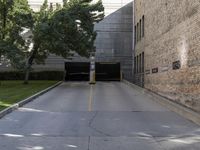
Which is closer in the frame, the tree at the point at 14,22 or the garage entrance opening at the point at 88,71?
the tree at the point at 14,22

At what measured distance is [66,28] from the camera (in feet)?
115

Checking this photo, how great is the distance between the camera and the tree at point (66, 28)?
34.0 meters

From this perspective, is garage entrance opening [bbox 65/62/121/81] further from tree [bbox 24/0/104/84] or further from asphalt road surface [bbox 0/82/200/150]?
asphalt road surface [bbox 0/82/200/150]

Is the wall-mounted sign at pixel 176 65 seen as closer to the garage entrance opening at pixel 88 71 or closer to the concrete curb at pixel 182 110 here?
the concrete curb at pixel 182 110

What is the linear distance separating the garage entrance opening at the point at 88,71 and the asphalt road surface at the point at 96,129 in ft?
96.9

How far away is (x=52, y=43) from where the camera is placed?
3412cm

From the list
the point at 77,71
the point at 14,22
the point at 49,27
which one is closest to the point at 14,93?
the point at 49,27

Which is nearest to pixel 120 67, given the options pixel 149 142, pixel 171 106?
pixel 171 106

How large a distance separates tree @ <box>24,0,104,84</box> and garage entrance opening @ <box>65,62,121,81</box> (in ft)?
40.0

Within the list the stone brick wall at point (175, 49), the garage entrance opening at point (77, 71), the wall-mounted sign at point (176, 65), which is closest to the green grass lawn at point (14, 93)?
the stone brick wall at point (175, 49)

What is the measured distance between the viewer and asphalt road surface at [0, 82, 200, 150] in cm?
1105

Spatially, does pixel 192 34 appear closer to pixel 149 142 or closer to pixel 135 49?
pixel 149 142

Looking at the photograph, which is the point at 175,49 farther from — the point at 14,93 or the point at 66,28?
the point at 66,28

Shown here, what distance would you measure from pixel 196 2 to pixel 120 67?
107ft
